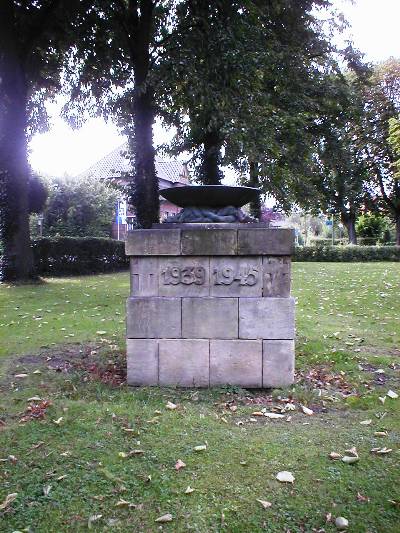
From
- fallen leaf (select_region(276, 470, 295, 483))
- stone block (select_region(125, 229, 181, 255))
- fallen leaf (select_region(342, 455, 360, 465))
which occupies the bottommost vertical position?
fallen leaf (select_region(276, 470, 295, 483))

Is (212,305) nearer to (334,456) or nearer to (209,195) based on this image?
(209,195)

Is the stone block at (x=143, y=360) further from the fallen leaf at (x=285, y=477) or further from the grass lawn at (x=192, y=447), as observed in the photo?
the fallen leaf at (x=285, y=477)

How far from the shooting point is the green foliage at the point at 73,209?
3097cm

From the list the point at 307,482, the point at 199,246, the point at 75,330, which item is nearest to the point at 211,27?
the point at 75,330

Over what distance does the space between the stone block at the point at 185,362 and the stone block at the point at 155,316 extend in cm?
11

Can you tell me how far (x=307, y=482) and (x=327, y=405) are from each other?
1.41m

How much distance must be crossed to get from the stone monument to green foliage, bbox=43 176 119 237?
1058 inches

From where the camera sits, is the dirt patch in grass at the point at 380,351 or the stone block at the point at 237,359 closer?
the stone block at the point at 237,359

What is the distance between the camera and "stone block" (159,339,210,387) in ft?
15.7

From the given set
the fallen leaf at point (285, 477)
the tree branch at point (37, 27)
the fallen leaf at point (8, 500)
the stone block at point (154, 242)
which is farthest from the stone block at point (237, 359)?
the tree branch at point (37, 27)

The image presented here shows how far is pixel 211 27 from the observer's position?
1320 cm

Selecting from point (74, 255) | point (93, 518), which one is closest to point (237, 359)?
point (93, 518)

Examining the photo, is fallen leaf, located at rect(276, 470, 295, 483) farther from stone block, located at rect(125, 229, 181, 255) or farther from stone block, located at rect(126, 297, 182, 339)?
stone block, located at rect(125, 229, 181, 255)

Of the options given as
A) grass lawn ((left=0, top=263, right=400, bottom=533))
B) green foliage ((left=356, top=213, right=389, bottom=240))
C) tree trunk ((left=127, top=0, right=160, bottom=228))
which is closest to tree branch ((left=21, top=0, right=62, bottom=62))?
tree trunk ((left=127, top=0, right=160, bottom=228))
